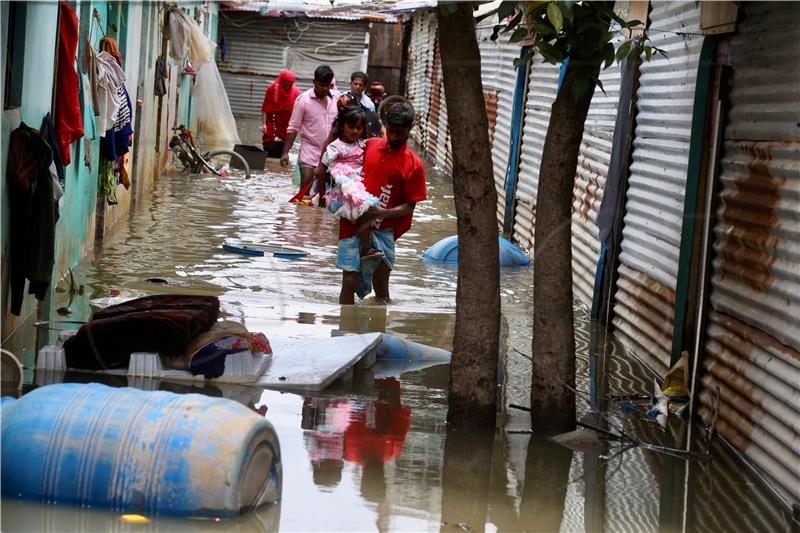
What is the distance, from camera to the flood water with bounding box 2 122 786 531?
481cm

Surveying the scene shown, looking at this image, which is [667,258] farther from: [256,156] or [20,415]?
[256,156]

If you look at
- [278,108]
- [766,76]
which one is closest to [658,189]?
[766,76]

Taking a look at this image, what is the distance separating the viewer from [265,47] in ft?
109

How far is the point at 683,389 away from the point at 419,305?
297cm

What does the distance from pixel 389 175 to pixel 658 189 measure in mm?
1971

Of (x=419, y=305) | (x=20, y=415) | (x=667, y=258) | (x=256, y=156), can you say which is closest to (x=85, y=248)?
(x=419, y=305)

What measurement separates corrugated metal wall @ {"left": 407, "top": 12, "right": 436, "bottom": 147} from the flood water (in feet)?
53.8

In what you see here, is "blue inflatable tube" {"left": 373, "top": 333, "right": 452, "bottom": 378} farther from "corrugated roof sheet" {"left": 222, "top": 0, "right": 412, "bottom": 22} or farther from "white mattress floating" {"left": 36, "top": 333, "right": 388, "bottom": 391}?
"corrugated roof sheet" {"left": 222, "top": 0, "right": 412, "bottom": 22}

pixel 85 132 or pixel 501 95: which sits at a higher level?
Result: pixel 501 95

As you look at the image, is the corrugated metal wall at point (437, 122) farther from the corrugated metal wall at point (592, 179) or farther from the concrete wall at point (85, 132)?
the corrugated metal wall at point (592, 179)

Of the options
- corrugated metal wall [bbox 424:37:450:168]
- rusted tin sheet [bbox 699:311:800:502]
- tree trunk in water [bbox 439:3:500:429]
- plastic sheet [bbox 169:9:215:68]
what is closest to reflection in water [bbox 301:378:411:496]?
tree trunk in water [bbox 439:3:500:429]

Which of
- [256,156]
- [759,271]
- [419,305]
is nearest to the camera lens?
[759,271]

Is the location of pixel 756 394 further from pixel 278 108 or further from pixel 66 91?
pixel 278 108

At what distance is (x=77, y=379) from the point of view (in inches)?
251
